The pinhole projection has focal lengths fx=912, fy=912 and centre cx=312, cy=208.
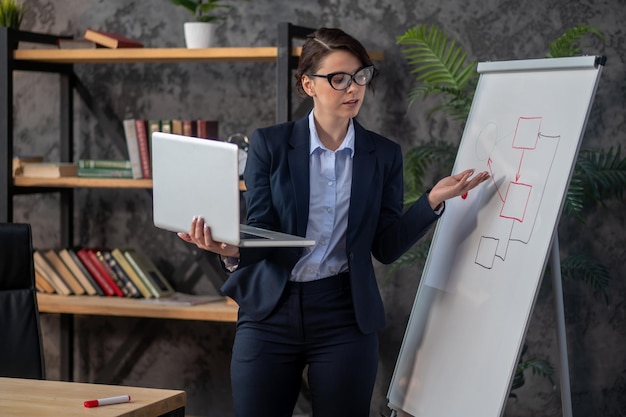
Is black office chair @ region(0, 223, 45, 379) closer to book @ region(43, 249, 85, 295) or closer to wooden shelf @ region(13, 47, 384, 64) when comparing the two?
wooden shelf @ region(13, 47, 384, 64)

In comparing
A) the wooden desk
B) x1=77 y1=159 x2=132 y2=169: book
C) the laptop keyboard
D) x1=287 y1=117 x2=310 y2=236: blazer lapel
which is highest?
x1=287 y1=117 x2=310 y2=236: blazer lapel

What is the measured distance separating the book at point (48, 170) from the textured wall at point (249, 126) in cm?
28

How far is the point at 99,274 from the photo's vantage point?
3.96 metres

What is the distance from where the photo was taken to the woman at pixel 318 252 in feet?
7.77

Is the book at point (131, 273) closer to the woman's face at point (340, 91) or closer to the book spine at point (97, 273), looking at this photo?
the book spine at point (97, 273)

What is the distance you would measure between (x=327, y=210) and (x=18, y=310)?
900mm

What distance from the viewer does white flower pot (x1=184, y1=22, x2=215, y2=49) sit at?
370 cm

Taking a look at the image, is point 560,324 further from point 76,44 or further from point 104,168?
point 76,44

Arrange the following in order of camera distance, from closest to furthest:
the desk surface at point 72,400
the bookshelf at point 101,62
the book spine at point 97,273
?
the desk surface at point 72,400 → the bookshelf at point 101,62 → the book spine at point 97,273

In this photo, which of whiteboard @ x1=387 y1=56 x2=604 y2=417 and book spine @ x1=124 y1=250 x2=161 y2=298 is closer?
whiteboard @ x1=387 y1=56 x2=604 y2=417

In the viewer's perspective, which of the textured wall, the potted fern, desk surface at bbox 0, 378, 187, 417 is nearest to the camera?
desk surface at bbox 0, 378, 187, 417

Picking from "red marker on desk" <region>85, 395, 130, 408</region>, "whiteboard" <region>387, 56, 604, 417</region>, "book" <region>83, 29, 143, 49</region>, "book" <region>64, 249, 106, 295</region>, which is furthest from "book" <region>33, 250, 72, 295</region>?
"red marker on desk" <region>85, 395, 130, 408</region>

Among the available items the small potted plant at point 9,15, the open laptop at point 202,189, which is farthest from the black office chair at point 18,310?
the small potted plant at point 9,15

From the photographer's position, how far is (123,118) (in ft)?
13.6
